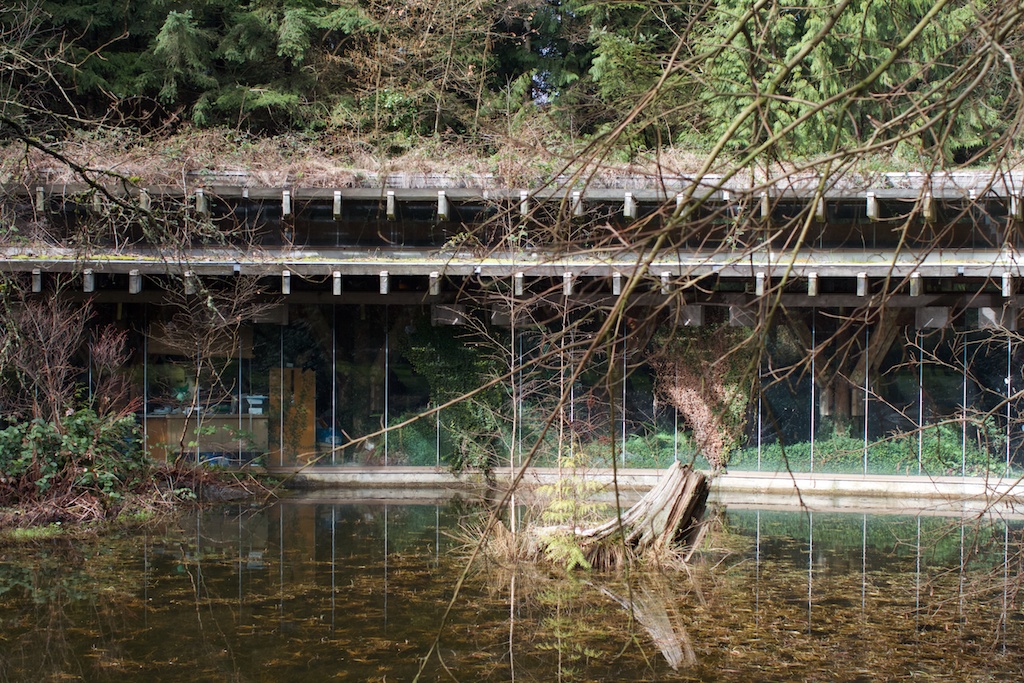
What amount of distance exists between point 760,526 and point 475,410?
224 inches

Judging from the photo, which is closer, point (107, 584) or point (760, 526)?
point (107, 584)

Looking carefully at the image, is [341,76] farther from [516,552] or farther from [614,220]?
[516,552]

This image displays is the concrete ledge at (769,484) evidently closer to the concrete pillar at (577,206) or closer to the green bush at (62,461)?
the green bush at (62,461)

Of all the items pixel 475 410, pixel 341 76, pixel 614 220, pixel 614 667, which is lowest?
pixel 614 667

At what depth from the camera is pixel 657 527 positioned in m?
10.9

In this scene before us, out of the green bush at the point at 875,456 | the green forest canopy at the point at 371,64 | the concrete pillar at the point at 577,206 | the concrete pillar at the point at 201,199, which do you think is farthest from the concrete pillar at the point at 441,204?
the concrete pillar at the point at 577,206

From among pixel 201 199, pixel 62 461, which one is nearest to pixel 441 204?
pixel 201 199

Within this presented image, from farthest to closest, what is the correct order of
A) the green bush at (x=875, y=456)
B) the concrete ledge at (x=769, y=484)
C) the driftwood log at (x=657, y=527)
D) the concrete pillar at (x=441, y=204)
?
the green bush at (x=875, y=456) < the concrete pillar at (x=441, y=204) < the concrete ledge at (x=769, y=484) < the driftwood log at (x=657, y=527)

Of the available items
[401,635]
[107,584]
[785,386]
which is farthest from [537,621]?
[785,386]

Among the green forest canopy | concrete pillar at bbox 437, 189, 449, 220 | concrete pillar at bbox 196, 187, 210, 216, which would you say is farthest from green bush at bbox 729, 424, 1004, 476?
concrete pillar at bbox 196, 187, 210, 216

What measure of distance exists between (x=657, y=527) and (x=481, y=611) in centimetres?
262

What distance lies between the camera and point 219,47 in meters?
23.3

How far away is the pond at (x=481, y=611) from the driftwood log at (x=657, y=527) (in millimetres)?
349

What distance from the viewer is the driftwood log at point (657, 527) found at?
10688mm
